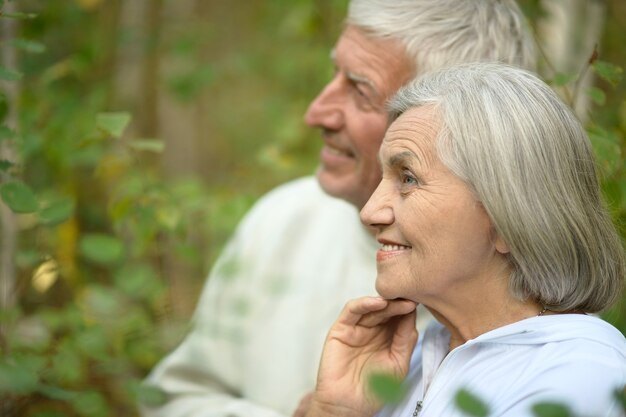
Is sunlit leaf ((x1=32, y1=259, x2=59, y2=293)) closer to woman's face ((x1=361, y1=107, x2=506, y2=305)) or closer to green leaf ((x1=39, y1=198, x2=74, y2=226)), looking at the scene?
green leaf ((x1=39, y1=198, x2=74, y2=226))

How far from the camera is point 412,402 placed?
229 centimetres

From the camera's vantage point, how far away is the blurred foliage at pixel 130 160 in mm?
2848

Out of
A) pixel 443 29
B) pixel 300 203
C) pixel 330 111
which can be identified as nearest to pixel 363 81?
pixel 330 111

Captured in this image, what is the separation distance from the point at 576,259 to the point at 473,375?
0.35 meters

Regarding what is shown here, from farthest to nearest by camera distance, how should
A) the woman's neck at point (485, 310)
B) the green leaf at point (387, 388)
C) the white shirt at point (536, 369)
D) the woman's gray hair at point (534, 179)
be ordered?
1. the woman's neck at point (485, 310)
2. the woman's gray hair at point (534, 179)
3. the white shirt at point (536, 369)
4. the green leaf at point (387, 388)

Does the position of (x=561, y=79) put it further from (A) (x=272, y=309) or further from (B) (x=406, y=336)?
(A) (x=272, y=309)

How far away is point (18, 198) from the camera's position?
233 centimetres

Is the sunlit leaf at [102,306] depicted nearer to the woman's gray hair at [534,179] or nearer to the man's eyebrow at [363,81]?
the man's eyebrow at [363,81]

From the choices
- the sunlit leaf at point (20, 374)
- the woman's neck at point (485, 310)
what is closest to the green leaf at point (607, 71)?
the woman's neck at point (485, 310)

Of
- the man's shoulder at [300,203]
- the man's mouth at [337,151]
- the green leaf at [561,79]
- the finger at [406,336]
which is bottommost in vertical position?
the man's shoulder at [300,203]

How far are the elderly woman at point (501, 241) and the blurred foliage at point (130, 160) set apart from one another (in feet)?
1.55

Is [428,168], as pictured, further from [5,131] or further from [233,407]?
[233,407]

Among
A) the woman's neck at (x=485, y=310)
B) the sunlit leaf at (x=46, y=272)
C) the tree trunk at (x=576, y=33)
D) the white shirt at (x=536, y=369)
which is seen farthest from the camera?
the tree trunk at (x=576, y=33)

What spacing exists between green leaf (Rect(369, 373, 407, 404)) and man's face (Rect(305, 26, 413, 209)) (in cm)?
140
